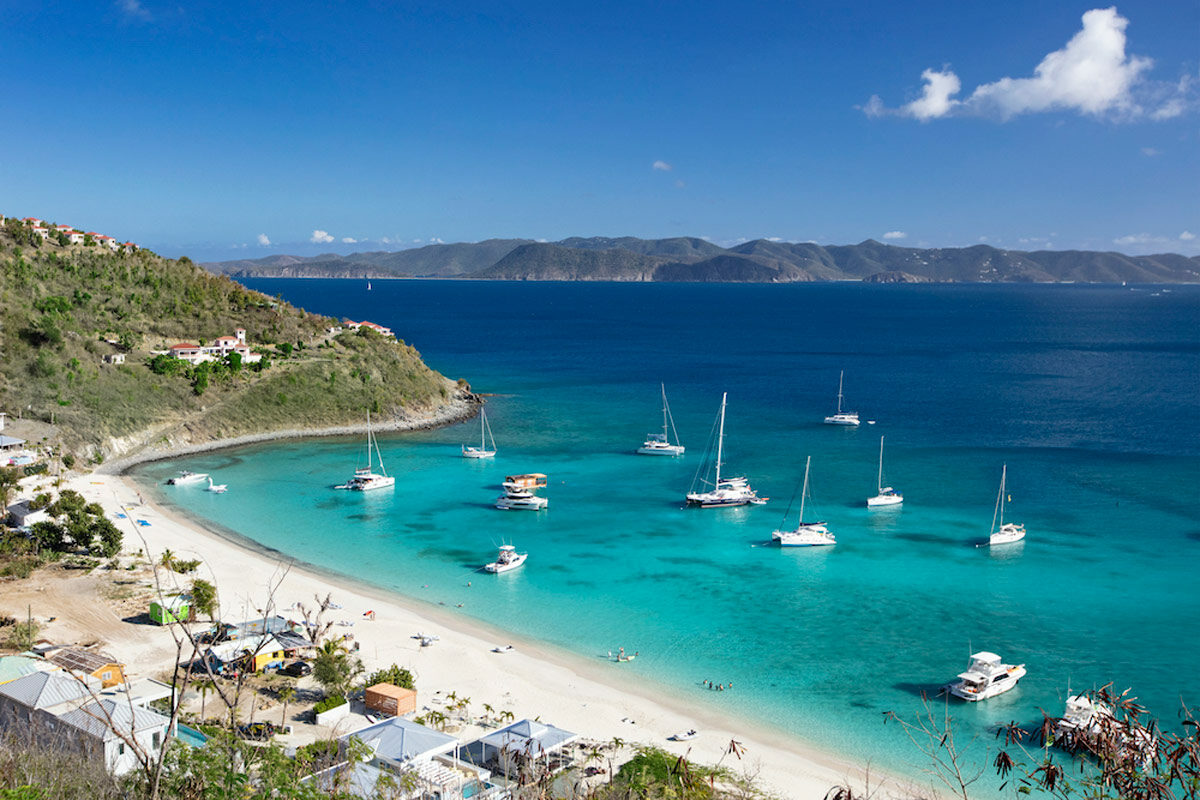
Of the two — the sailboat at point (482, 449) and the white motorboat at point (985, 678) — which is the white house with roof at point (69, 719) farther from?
the sailboat at point (482, 449)

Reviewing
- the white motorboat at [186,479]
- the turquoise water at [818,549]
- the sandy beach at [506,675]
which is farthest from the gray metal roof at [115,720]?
the white motorboat at [186,479]

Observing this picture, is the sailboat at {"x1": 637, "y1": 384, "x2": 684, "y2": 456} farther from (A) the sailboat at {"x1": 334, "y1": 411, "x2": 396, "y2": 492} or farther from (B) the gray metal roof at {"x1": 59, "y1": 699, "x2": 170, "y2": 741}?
(B) the gray metal roof at {"x1": 59, "y1": 699, "x2": 170, "y2": 741}

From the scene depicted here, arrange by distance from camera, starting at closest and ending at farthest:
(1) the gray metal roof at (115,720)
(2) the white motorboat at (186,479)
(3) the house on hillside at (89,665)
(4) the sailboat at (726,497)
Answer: (1) the gray metal roof at (115,720) < (3) the house on hillside at (89,665) < (4) the sailboat at (726,497) < (2) the white motorboat at (186,479)

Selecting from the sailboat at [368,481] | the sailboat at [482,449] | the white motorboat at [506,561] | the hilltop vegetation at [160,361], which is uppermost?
the hilltop vegetation at [160,361]

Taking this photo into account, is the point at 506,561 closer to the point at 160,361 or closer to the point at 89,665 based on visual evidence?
the point at 89,665

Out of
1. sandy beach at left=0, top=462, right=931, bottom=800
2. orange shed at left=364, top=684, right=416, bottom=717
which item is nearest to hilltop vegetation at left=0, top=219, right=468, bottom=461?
sandy beach at left=0, top=462, right=931, bottom=800

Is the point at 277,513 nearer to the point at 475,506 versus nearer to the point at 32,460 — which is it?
the point at 475,506

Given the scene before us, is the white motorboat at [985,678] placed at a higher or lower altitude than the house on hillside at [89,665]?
lower

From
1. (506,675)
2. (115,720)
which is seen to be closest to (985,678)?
(506,675)
